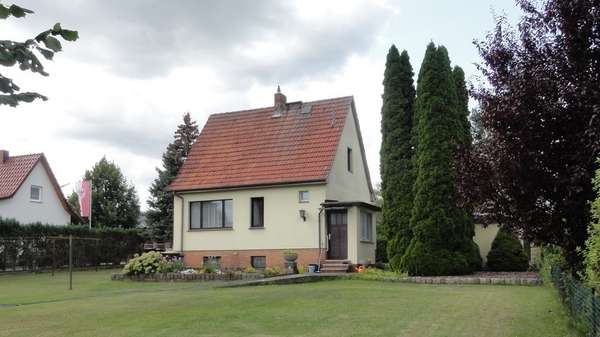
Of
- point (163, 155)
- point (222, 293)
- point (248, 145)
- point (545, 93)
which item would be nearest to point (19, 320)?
point (222, 293)

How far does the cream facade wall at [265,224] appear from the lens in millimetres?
25234

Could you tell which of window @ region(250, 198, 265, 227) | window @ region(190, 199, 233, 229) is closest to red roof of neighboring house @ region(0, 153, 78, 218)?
window @ region(190, 199, 233, 229)

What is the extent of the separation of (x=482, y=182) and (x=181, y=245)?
20.0 metres

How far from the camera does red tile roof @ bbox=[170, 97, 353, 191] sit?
26.3m

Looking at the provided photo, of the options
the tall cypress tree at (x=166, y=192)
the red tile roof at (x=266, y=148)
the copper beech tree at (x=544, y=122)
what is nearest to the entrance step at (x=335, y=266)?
the red tile roof at (x=266, y=148)

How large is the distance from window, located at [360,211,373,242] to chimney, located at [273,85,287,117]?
7.09 m

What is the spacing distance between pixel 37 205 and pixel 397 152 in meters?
24.7

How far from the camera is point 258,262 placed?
26.3 meters

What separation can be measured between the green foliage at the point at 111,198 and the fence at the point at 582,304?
1788 inches

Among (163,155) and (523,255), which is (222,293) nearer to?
(523,255)

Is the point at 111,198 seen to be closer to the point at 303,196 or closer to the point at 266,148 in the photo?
the point at 266,148

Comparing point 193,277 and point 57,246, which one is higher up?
point 57,246

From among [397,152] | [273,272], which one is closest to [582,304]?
[273,272]

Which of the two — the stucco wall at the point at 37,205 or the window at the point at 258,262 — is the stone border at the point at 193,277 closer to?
the window at the point at 258,262
